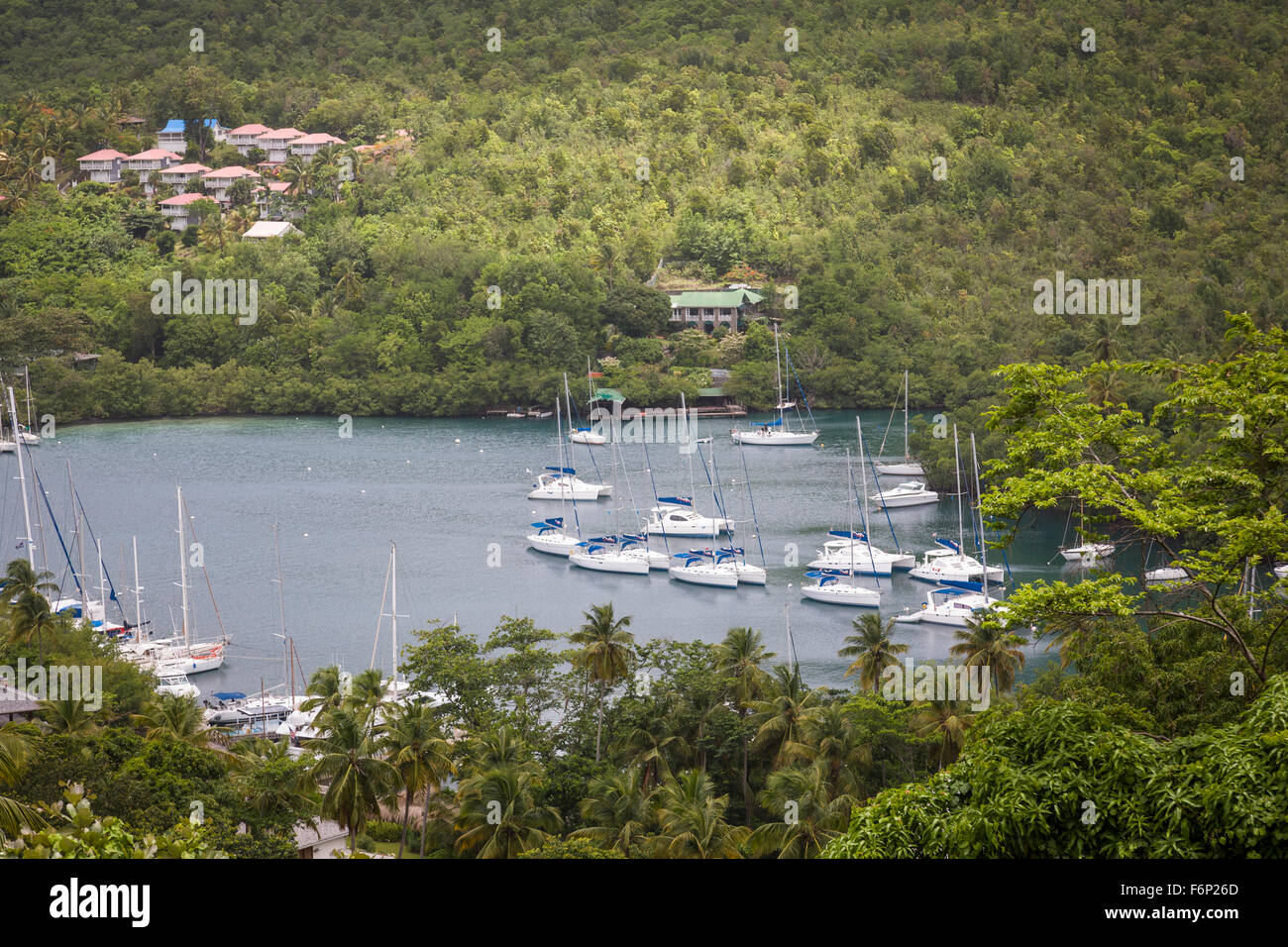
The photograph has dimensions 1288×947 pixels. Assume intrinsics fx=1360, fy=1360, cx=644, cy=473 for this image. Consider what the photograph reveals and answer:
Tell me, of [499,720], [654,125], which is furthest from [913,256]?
[499,720]

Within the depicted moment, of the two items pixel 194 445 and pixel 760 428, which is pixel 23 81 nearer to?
pixel 194 445

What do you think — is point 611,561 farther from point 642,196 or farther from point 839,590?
point 642,196

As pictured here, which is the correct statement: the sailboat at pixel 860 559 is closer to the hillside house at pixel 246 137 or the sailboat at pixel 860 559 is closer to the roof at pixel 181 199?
the roof at pixel 181 199

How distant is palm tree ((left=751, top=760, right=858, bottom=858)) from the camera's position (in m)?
18.5

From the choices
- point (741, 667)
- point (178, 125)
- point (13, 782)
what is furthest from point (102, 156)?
point (13, 782)

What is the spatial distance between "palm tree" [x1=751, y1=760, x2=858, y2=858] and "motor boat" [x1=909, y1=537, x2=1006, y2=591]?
66.9ft

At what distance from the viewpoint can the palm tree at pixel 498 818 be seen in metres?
18.9

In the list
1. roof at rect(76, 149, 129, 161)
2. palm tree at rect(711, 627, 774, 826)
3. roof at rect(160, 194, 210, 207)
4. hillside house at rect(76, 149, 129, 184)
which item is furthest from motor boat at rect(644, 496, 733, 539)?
roof at rect(76, 149, 129, 161)

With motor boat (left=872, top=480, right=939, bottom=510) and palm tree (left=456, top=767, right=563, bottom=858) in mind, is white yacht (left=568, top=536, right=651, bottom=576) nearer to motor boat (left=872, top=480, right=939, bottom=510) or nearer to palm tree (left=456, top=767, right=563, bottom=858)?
motor boat (left=872, top=480, right=939, bottom=510)

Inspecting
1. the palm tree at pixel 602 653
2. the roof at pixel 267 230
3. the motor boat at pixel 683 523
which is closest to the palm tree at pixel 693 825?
the palm tree at pixel 602 653

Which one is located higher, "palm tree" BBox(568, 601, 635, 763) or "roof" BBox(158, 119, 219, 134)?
"roof" BBox(158, 119, 219, 134)

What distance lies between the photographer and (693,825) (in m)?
18.7

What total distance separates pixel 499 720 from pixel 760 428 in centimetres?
4140

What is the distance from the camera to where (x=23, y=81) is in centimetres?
11675
